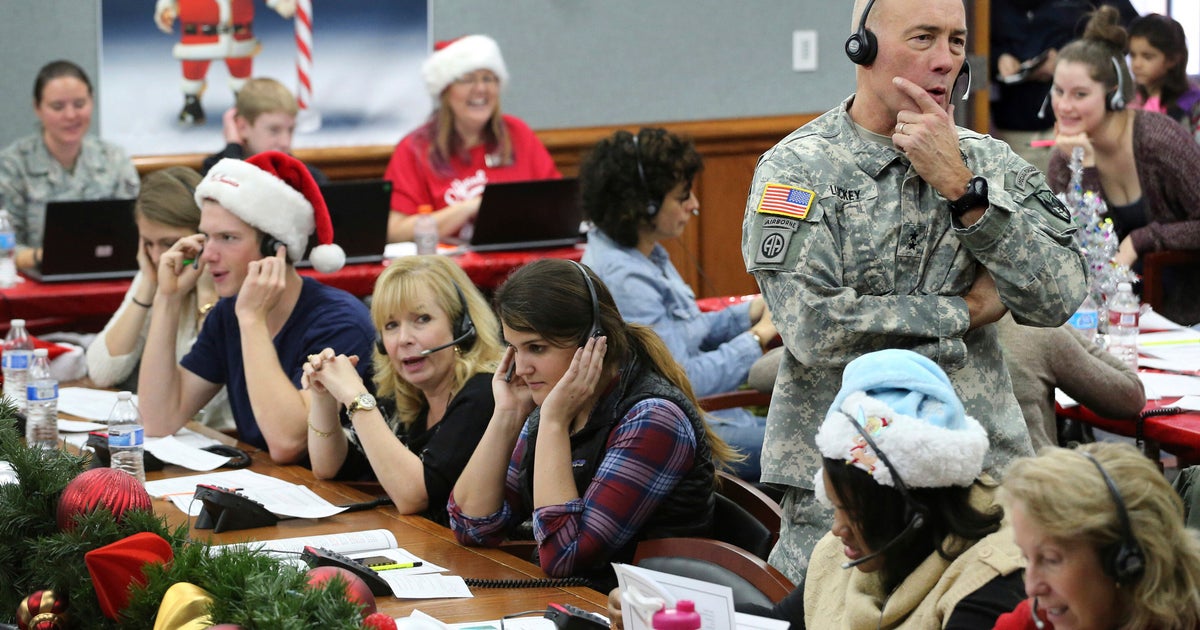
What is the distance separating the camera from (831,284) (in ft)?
8.03

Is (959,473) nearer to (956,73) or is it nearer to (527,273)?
(956,73)

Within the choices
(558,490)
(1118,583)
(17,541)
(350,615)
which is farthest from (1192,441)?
(17,541)

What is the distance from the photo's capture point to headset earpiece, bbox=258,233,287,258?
12.5ft

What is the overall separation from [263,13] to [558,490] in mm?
4530

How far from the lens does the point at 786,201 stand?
247 cm

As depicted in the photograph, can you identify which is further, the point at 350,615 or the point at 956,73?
the point at 956,73

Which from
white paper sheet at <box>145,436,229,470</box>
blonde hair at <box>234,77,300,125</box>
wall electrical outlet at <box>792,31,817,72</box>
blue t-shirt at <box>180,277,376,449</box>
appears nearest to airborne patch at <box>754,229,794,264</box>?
blue t-shirt at <box>180,277,376,449</box>

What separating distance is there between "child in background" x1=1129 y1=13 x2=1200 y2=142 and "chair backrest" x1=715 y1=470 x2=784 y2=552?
4652 mm

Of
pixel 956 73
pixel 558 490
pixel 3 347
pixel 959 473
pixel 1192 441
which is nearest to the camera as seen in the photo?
pixel 959 473

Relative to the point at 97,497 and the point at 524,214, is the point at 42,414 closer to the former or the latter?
the point at 97,497

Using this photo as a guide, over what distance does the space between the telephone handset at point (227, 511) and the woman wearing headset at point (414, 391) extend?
0.96 feet

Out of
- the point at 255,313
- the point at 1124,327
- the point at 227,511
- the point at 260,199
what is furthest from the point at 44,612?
the point at 1124,327

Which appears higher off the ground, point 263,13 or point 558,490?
point 263,13

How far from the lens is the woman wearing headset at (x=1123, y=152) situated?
530 centimetres
